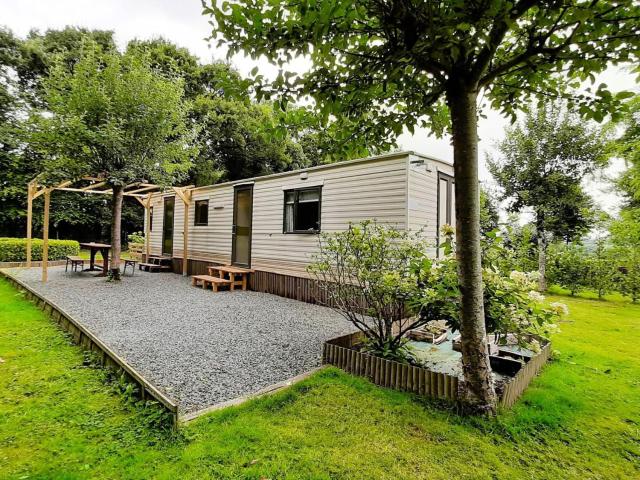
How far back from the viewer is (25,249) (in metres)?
12.5

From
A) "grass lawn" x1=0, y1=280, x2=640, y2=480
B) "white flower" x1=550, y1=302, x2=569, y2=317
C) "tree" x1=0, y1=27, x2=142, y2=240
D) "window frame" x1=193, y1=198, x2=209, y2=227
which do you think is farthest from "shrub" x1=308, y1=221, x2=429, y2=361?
"tree" x1=0, y1=27, x2=142, y2=240

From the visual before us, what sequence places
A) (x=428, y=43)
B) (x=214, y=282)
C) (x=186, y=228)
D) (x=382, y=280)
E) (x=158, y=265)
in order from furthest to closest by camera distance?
(x=158, y=265) → (x=186, y=228) → (x=214, y=282) → (x=382, y=280) → (x=428, y=43)

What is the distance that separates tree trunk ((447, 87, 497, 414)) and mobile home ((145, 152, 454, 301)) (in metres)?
1.92

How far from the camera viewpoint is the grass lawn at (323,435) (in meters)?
2.05

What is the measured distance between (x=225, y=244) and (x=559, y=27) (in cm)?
945

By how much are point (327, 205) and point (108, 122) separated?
5952 mm

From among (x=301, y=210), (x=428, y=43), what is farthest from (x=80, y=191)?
Answer: (x=428, y=43)

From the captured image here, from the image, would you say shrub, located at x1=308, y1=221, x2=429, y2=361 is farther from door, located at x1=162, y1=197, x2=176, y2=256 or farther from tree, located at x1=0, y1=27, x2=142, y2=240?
tree, located at x1=0, y1=27, x2=142, y2=240

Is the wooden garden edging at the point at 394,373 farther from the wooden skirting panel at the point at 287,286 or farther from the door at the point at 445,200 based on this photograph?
the door at the point at 445,200

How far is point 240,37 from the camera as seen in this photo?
2461 millimetres

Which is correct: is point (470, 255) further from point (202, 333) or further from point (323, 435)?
point (202, 333)

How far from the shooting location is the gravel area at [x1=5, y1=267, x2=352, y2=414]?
10.9 ft

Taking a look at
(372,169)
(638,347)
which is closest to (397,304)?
(372,169)

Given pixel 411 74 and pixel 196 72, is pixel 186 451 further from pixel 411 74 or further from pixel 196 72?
pixel 196 72
